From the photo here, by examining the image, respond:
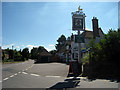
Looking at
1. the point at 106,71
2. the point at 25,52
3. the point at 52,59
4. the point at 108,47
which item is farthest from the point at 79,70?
the point at 25,52

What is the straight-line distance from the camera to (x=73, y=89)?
664cm

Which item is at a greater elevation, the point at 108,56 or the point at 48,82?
the point at 108,56

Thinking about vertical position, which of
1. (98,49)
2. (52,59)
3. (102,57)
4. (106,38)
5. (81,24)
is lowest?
(52,59)

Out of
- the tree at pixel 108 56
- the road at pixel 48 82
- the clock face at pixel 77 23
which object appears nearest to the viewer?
the road at pixel 48 82

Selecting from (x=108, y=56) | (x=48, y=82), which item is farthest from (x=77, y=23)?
(x=48, y=82)

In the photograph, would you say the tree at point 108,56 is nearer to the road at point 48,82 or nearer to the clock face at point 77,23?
the road at point 48,82

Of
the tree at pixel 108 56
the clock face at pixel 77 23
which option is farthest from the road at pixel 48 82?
the clock face at pixel 77 23

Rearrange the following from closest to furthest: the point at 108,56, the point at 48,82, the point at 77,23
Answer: the point at 48,82 → the point at 108,56 → the point at 77,23

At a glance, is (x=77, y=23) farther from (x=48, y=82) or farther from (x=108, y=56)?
(x=48, y=82)

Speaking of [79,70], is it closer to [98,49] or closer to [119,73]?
[98,49]

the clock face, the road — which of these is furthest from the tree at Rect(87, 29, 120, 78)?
the clock face

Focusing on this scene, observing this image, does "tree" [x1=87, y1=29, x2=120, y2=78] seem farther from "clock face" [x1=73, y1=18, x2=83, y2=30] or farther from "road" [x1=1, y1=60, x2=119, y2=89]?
"clock face" [x1=73, y1=18, x2=83, y2=30]

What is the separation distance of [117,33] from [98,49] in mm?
2330

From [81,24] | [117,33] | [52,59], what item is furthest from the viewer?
[52,59]
